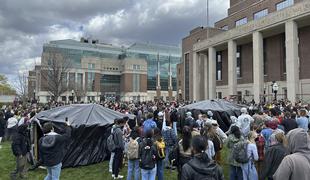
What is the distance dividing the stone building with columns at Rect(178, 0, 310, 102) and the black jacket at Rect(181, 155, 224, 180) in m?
31.4

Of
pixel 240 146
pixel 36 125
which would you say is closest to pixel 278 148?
pixel 240 146

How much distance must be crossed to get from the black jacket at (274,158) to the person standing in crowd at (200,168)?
200cm

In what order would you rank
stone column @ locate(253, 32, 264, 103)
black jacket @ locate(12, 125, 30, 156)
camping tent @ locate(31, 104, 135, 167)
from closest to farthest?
black jacket @ locate(12, 125, 30, 156) < camping tent @ locate(31, 104, 135, 167) < stone column @ locate(253, 32, 264, 103)

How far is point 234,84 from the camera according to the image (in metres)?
39.7

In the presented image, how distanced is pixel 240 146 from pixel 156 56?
4433 inches

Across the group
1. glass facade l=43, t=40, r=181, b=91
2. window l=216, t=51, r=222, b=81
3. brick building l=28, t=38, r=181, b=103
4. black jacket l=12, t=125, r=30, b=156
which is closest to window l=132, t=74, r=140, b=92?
brick building l=28, t=38, r=181, b=103

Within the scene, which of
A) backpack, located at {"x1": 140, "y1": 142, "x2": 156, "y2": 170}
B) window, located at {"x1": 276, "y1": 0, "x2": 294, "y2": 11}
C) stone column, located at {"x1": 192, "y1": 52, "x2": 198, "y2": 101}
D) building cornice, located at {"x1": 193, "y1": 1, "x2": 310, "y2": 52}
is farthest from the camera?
stone column, located at {"x1": 192, "y1": 52, "x2": 198, "y2": 101}

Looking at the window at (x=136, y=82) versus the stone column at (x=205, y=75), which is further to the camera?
the window at (x=136, y=82)

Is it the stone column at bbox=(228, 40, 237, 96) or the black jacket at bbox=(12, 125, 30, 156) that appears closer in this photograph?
the black jacket at bbox=(12, 125, 30, 156)

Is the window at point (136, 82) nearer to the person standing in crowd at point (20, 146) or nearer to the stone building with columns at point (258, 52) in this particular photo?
the stone building with columns at point (258, 52)

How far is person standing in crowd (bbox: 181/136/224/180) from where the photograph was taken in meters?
3.27

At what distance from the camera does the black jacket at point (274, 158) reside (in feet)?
16.0

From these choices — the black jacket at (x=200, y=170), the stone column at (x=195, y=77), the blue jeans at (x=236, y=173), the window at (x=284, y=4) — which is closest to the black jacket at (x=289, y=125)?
the blue jeans at (x=236, y=173)

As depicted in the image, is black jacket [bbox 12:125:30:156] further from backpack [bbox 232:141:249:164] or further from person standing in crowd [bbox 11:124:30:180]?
backpack [bbox 232:141:249:164]
